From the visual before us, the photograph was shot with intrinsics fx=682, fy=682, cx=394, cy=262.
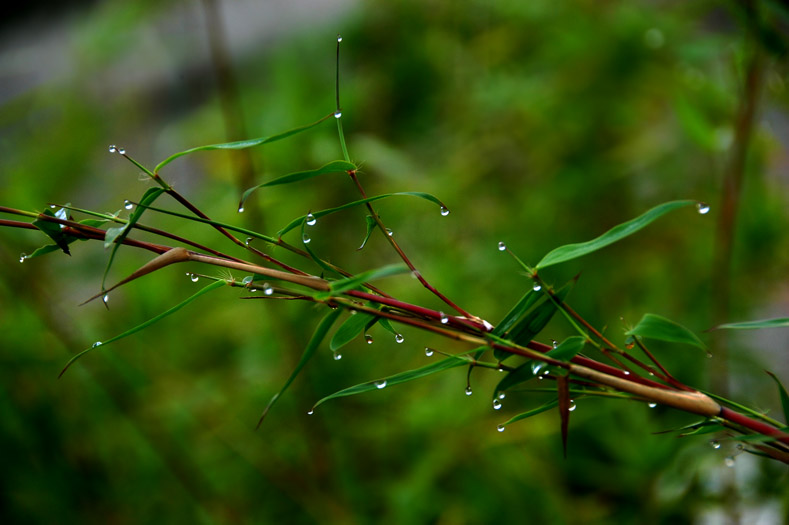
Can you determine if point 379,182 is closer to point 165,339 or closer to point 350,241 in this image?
point 350,241

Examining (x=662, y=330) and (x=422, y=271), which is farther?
(x=422, y=271)

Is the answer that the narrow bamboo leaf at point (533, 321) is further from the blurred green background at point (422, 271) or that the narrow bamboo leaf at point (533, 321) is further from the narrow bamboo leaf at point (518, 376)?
the blurred green background at point (422, 271)

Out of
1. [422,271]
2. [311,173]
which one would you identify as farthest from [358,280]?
[422,271]

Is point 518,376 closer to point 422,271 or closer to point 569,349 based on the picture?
point 569,349

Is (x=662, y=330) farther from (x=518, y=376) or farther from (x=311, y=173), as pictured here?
(x=311, y=173)

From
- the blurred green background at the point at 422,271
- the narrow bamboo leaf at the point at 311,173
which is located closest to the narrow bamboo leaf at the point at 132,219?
the narrow bamboo leaf at the point at 311,173

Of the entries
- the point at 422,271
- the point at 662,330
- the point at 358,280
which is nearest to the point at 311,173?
the point at 358,280

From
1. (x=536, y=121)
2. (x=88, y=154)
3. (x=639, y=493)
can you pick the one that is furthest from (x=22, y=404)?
(x=536, y=121)

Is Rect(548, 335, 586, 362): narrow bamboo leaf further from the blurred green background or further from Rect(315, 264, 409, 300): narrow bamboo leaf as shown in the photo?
the blurred green background

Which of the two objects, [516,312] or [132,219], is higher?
[132,219]
